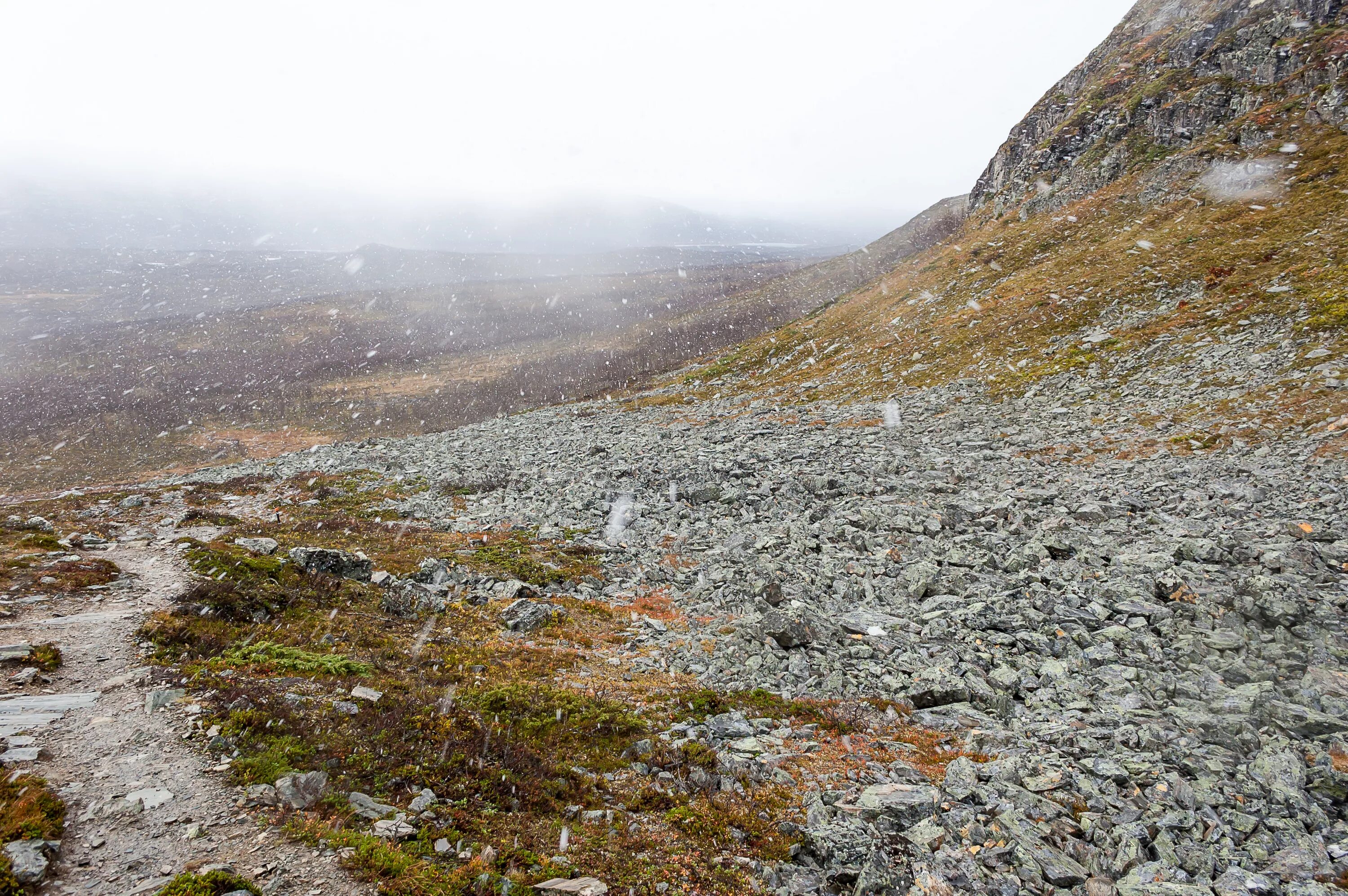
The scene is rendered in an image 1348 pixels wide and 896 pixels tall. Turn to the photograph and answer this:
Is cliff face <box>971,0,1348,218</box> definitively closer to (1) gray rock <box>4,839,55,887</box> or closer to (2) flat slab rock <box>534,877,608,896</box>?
(2) flat slab rock <box>534,877,608,896</box>

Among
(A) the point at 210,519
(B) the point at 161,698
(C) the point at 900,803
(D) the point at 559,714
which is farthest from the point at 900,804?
(A) the point at 210,519

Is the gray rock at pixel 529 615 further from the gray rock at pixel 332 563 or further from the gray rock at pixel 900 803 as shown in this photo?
the gray rock at pixel 900 803

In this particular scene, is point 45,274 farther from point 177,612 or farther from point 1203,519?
point 1203,519

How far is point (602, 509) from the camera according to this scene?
27.0 metres

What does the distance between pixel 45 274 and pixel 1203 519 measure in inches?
12080

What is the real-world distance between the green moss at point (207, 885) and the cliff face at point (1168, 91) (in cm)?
6396

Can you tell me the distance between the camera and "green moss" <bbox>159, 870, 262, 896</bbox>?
5.73 meters

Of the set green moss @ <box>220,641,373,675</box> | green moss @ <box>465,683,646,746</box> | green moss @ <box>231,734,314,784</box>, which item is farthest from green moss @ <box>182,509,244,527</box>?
green moss @ <box>231,734,314,784</box>

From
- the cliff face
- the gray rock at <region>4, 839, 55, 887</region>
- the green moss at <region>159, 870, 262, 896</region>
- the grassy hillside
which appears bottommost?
the green moss at <region>159, 870, 262, 896</region>

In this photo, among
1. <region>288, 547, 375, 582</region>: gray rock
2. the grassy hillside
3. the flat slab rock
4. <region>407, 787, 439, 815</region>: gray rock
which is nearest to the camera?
the flat slab rock

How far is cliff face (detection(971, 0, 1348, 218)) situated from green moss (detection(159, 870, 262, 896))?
64.0 m

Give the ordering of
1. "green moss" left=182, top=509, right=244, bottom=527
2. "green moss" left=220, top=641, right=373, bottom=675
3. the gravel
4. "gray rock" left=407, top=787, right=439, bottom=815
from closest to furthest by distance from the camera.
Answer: the gravel → "gray rock" left=407, top=787, right=439, bottom=815 → "green moss" left=220, top=641, right=373, bottom=675 → "green moss" left=182, top=509, right=244, bottom=527

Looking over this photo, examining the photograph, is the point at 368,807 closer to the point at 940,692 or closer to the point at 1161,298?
the point at 940,692

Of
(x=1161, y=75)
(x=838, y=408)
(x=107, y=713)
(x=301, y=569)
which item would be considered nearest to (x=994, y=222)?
(x=1161, y=75)
